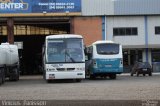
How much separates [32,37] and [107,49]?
3613cm

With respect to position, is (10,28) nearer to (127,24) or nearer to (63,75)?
(127,24)

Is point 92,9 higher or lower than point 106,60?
higher

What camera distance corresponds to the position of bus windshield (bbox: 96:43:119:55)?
132ft

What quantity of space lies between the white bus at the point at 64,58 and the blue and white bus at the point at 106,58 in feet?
13.8

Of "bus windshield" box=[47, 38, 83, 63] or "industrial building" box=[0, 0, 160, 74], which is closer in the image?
"bus windshield" box=[47, 38, 83, 63]

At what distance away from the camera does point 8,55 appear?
3925 centimetres

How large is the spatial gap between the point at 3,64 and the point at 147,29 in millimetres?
27815

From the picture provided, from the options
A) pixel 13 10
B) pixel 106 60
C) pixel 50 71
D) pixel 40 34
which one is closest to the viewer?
pixel 50 71

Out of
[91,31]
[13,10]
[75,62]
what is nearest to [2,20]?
[13,10]

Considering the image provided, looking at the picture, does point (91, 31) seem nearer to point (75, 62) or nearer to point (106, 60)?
point (106, 60)

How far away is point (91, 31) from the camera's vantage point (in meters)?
60.3

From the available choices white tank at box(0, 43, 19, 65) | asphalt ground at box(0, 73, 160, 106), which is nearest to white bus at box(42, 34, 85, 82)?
asphalt ground at box(0, 73, 160, 106)

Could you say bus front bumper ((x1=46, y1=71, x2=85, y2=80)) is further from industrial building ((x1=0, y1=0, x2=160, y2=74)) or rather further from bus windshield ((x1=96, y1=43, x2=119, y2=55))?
industrial building ((x1=0, y1=0, x2=160, y2=74))

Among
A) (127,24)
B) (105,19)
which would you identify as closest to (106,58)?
(105,19)
